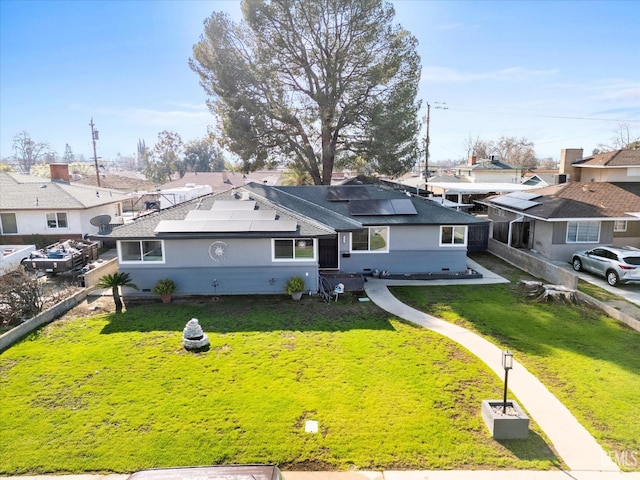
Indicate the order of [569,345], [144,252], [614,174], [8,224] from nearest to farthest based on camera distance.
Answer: [569,345]
[144,252]
[8,224]
[614,174]

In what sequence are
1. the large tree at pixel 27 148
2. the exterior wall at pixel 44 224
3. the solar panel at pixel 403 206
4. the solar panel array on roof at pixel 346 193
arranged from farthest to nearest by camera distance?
1. the large tree at pixel 27 148
2. the exterior wall at pixel 44 224
3. the solar panel array on roof at pixel 346 193
4. the solar panel at pixel 403 206

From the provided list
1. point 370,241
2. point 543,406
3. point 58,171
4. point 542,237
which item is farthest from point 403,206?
point 58,171

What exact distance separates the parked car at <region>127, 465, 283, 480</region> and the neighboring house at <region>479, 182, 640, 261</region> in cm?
1933

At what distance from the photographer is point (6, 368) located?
395 inches

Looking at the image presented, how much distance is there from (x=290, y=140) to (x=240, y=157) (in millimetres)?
3676

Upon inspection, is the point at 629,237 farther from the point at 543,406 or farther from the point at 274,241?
the point at 274,241

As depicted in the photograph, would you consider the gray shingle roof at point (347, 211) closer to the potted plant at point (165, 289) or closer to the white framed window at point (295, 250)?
the white framed window at point (295, 250)

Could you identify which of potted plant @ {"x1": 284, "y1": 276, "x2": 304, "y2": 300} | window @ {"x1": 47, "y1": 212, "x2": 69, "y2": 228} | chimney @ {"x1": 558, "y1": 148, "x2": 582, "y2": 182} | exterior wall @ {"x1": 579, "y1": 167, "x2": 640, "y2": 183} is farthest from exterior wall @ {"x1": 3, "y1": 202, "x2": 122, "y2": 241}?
chimney @ {"x1": 558, "y1": 148, "x2": 582, "y2": 182}

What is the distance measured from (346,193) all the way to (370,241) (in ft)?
11.6

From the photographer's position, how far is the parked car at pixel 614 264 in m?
16.2

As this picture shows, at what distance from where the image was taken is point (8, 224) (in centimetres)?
2416

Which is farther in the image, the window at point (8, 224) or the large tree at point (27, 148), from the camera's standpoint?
the large tree at point (27, 148)

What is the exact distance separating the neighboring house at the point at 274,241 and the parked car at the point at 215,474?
9.80 meters

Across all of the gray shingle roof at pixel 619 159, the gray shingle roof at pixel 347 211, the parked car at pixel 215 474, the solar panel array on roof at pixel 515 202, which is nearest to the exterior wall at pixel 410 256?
the gray shingle roof at pixel 347 211
